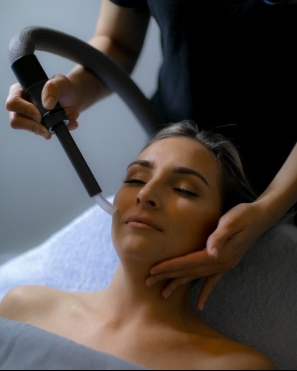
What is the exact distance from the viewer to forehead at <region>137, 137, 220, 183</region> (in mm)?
1128

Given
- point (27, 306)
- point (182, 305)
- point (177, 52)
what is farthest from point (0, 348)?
point (177, 52)

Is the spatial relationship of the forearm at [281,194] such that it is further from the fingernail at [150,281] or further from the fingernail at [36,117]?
the fingernail at [36,117]

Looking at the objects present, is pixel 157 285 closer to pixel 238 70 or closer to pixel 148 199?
pixel 148 199

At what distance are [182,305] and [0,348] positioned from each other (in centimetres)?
38

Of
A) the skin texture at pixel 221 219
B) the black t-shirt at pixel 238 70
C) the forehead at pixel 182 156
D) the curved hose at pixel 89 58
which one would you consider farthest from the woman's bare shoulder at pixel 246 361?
the curved hose at pixel 89 58

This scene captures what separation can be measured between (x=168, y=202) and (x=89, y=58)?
1.49 feet

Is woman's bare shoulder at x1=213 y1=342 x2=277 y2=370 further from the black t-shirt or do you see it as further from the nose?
the black t-shirt

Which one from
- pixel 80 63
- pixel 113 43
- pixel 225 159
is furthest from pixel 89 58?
pixel 225 159

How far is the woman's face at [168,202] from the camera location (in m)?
1.01

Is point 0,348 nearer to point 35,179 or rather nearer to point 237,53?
point 35,179

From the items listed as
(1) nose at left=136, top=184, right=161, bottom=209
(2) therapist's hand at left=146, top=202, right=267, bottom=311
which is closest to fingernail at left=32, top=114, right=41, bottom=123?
(1) nose at left=136, top=184, right=161, bottom=209

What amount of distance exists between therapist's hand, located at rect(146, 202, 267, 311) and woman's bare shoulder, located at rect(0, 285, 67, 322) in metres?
0.28

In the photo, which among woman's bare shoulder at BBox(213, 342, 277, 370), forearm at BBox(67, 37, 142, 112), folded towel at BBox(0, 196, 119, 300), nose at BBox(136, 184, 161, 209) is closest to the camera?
woman's bare shoulder at BBox(213, 342, 277, 370)

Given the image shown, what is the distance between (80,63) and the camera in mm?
1300
